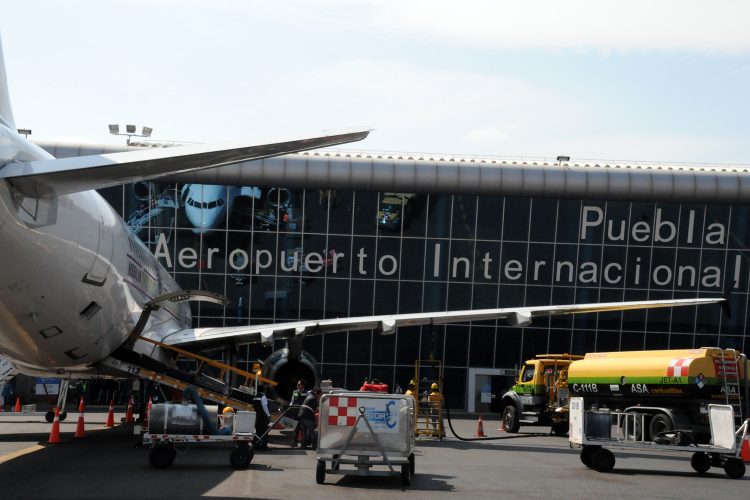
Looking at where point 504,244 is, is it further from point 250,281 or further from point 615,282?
point 250,281

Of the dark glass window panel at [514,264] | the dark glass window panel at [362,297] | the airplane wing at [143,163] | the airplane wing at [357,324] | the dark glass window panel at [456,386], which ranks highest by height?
the airplane wing at [143,163]

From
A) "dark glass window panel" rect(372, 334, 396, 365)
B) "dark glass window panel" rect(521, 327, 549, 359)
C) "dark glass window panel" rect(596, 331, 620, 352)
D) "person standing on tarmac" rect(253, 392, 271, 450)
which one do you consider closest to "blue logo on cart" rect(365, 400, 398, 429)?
"person standing on tarmac" rect(253, 392, 271, 450)

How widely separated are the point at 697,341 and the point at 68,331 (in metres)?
38.3

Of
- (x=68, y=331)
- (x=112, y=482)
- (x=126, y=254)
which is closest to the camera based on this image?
(x=112, y=482)

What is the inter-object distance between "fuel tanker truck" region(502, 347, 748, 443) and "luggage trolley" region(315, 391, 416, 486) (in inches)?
303

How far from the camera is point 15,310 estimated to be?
17203 millimetres

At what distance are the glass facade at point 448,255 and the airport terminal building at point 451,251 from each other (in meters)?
0.06

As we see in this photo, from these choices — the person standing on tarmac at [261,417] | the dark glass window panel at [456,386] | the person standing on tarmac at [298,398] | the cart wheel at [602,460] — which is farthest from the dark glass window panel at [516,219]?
the cart wheel at [602,460]

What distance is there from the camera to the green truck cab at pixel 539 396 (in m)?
34.0

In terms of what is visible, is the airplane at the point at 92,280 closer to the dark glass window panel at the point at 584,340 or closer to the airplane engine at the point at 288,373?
the airplane engine at the point at 288,373

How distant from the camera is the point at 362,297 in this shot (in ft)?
166

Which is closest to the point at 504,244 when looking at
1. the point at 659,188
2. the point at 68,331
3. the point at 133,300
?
the point at 659,188

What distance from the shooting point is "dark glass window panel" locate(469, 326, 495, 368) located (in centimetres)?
5138

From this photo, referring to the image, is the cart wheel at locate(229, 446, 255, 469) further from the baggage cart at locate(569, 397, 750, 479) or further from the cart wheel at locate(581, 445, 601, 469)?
the cart wheel at locate(581, 445, 601, 469)
